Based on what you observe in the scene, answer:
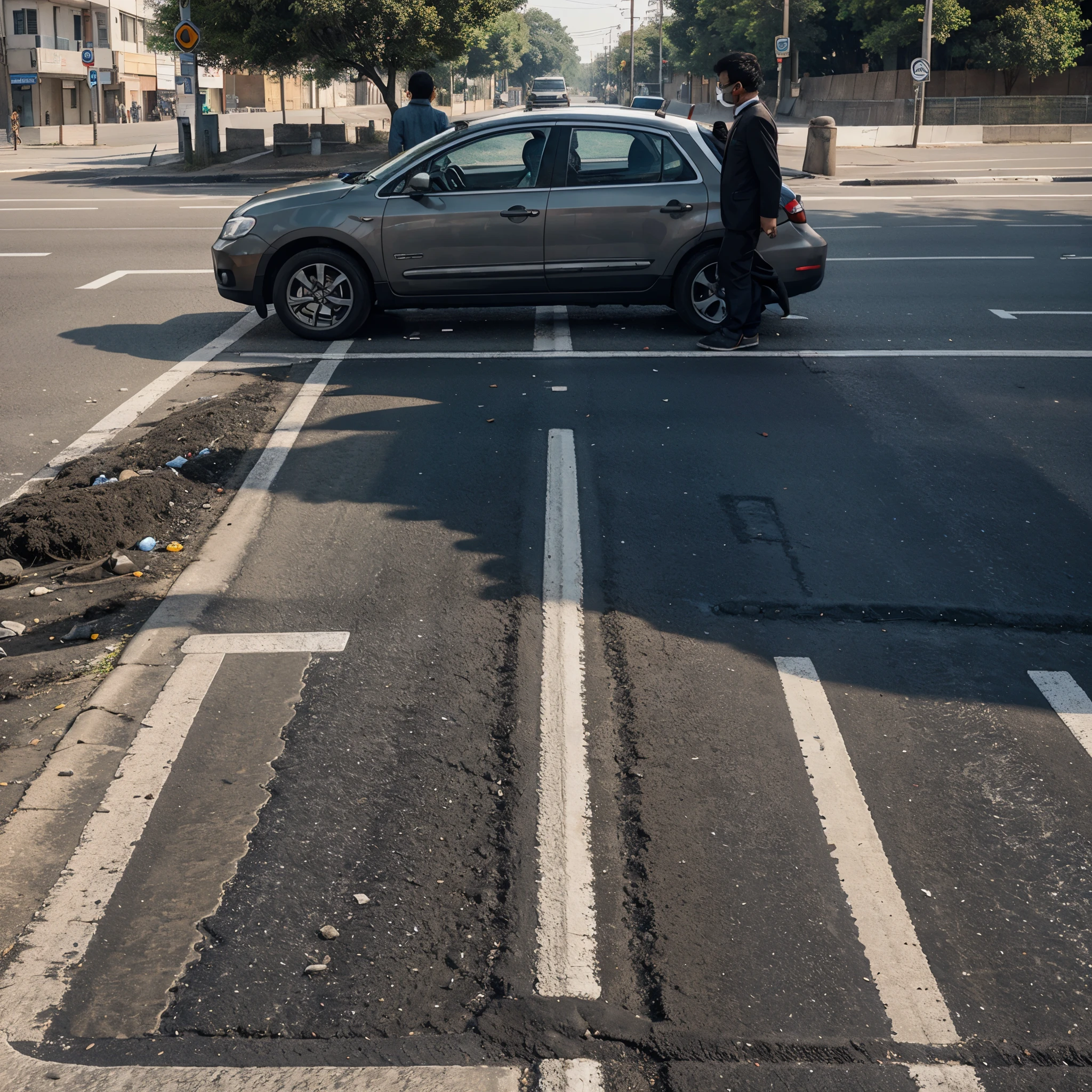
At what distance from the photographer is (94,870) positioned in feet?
11.3

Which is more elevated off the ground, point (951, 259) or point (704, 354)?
point (951, 259)

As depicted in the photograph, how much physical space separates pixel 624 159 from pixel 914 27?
4763cm

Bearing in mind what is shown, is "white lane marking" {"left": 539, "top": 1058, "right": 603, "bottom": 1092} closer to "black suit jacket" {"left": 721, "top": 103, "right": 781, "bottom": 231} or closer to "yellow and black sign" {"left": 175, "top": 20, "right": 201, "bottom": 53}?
"black suit jacket" {"left": 721, "top": 103, "right": 781, "bottom": 231}

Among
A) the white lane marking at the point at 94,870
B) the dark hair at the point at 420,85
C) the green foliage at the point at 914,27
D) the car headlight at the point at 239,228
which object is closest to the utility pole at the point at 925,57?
the green foliage at the point at 914,27

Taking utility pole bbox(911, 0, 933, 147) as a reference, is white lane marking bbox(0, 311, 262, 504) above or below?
below

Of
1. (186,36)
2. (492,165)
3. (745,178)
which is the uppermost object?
(186,36)

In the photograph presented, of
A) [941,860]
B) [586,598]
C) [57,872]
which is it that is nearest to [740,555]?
[586,598]

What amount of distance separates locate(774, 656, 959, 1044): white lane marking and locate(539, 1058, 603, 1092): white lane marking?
0.73 meters

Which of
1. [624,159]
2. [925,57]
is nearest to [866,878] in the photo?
[624,159]

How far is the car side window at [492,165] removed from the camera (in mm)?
9812

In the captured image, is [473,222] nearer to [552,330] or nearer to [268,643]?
[552,330]

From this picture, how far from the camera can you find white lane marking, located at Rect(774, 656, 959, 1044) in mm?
2904

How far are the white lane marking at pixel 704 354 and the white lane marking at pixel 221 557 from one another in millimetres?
1644

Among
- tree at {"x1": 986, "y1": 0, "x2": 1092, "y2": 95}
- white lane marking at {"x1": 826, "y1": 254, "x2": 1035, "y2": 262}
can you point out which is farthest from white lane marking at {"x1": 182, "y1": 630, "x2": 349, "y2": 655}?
tree at {"x1": 986, "y1": 0, "x2": 1092, "y2": 95}
